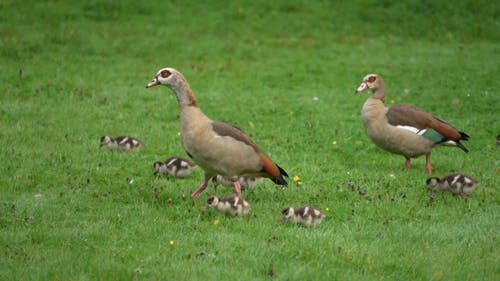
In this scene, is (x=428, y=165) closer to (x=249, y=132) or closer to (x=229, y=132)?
(x=249, y=132)

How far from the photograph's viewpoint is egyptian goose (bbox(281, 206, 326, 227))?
8.66 metres

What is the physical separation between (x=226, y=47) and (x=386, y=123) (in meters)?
10.3

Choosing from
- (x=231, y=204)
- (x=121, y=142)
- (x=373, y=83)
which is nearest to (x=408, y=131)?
(x=373, y=83)

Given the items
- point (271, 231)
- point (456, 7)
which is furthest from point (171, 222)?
point (456, 7)

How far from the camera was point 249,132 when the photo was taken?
576 inches

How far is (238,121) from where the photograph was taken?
15414 mm

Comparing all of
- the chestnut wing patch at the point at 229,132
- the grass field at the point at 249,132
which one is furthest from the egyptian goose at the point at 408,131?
the chestnut wing patch at the point at 229,132

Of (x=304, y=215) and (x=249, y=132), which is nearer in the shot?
(x=304, y=215)

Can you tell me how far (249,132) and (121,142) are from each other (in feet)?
10.6

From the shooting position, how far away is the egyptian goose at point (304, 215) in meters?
8.66

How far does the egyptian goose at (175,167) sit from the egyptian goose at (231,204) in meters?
2.02

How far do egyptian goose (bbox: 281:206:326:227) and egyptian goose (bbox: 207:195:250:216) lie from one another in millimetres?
536

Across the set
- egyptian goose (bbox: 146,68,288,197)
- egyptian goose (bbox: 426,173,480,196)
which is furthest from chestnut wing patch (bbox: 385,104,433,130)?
egyptian goose (bbox: 146,68,288,197)

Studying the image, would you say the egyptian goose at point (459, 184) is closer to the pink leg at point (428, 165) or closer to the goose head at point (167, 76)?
the pink leg at point (428, 165)
